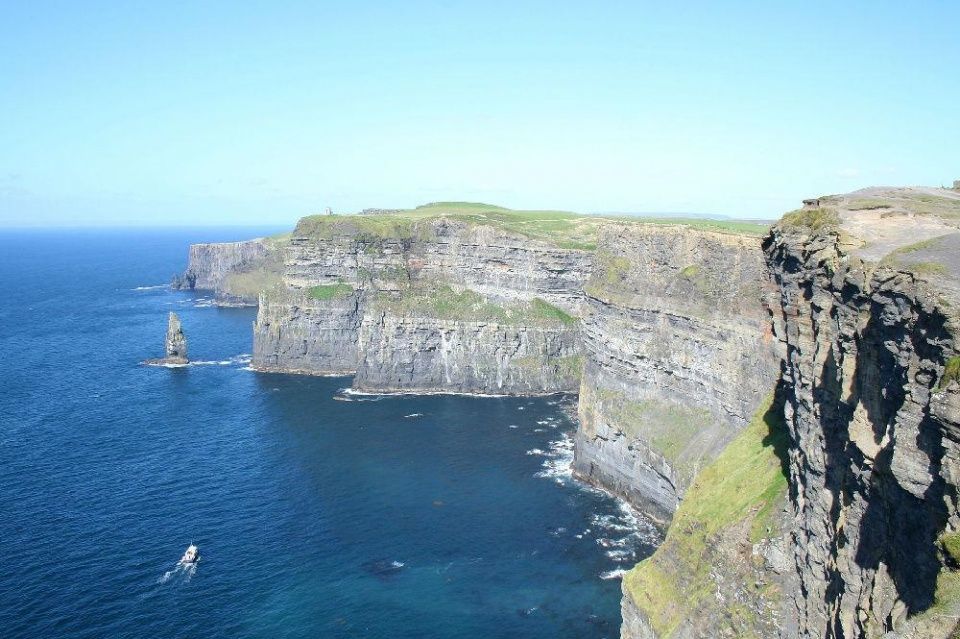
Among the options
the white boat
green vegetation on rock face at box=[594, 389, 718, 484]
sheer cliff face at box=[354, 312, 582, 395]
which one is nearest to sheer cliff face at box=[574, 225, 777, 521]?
green vegetation on rock face at box=[594, 389, 718, 484]

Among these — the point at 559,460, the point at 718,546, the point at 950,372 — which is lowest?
the point at 559,460

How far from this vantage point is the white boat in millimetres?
72750

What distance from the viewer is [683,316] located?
80500mm

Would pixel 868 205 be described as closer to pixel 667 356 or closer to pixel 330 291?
pixel 667 356

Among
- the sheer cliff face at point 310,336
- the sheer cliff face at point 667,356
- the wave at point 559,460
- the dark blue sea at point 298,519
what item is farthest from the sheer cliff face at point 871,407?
the sheer cliff face at point 310,336

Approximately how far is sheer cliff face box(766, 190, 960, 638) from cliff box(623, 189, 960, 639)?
73 mm

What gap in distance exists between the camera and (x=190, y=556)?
73.0 metres

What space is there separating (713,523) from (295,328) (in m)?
124

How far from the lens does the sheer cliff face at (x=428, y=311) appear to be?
140250 mm

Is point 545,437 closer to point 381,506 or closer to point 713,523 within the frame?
point 381,506

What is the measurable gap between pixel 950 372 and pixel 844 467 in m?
11.3

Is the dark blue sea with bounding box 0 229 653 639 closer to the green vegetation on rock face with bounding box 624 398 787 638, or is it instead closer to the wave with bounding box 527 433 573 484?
the wave with bounding box 527 433 573 484

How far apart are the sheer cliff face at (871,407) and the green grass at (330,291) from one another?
404 ft

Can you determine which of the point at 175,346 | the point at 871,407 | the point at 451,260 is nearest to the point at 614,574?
the point at 871,407
